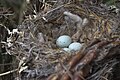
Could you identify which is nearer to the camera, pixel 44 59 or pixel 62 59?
pixel 62 59

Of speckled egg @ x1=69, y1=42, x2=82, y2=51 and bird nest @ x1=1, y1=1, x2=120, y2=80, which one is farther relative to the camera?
speckled egg @ x1=69, y1=42, x2=82, y2=51

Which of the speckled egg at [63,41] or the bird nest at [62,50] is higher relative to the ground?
the bird nest at [62,50]

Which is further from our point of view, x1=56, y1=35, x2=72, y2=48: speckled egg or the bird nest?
x1=56, y1=35, x2=72, y2=48: speckled egg

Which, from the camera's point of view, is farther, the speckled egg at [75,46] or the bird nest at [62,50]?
the speckled egg at [75,46]

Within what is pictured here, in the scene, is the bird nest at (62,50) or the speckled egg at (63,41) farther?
the speckled egg at (63,41)

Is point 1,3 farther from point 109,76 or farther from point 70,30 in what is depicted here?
point 109,76

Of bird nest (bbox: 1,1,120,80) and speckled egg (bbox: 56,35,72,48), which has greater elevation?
bird nest (bbox: 1,1,120,80)

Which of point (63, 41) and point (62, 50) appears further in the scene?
point (63, 41)

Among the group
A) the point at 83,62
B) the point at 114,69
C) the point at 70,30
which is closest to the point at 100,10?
the point at 70,30
